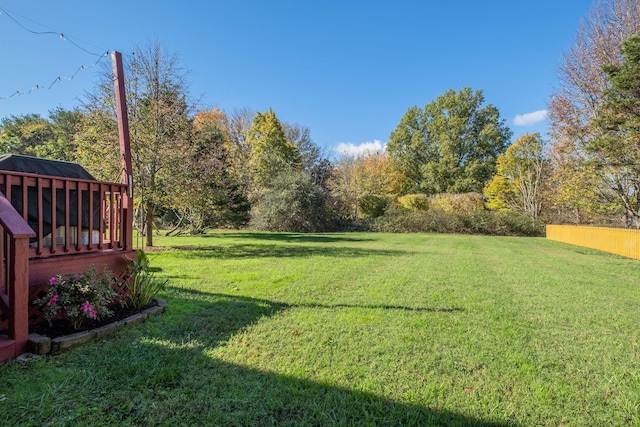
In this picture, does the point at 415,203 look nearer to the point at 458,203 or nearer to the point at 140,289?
the point at 458,203

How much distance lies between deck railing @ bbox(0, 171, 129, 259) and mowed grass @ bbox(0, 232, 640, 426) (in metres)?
1.12

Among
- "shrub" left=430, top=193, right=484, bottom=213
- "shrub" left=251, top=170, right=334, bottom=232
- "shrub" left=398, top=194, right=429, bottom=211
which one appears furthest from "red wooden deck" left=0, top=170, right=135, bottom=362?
"shrub" left=398, top=194, right=429, bottom=211

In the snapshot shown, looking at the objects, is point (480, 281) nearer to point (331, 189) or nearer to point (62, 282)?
point (62, 282)

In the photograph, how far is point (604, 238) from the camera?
12984 millimetres

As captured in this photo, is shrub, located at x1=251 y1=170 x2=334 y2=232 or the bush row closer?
shrub, located at x1=251 y1=170 x2=334 y2=232

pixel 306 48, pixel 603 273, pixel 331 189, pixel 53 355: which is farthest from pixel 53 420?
pixel 331 189

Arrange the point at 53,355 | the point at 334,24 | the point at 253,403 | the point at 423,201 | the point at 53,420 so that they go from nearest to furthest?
the point at 53,420
the point at 253,403
the point at 53,355
the point at 334,24
the point at 423,201

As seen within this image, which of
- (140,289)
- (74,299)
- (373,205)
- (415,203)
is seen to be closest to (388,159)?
(415,203)

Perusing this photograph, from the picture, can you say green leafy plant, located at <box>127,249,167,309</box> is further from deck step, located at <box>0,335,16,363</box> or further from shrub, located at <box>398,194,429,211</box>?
shrub, located at <box>398,194,429,211</box>

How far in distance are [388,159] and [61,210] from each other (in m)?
27.6

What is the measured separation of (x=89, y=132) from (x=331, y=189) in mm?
18223

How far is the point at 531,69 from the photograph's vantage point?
48.8 feet

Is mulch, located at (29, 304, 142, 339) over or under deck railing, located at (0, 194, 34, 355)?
under

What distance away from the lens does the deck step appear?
2.30 meters
